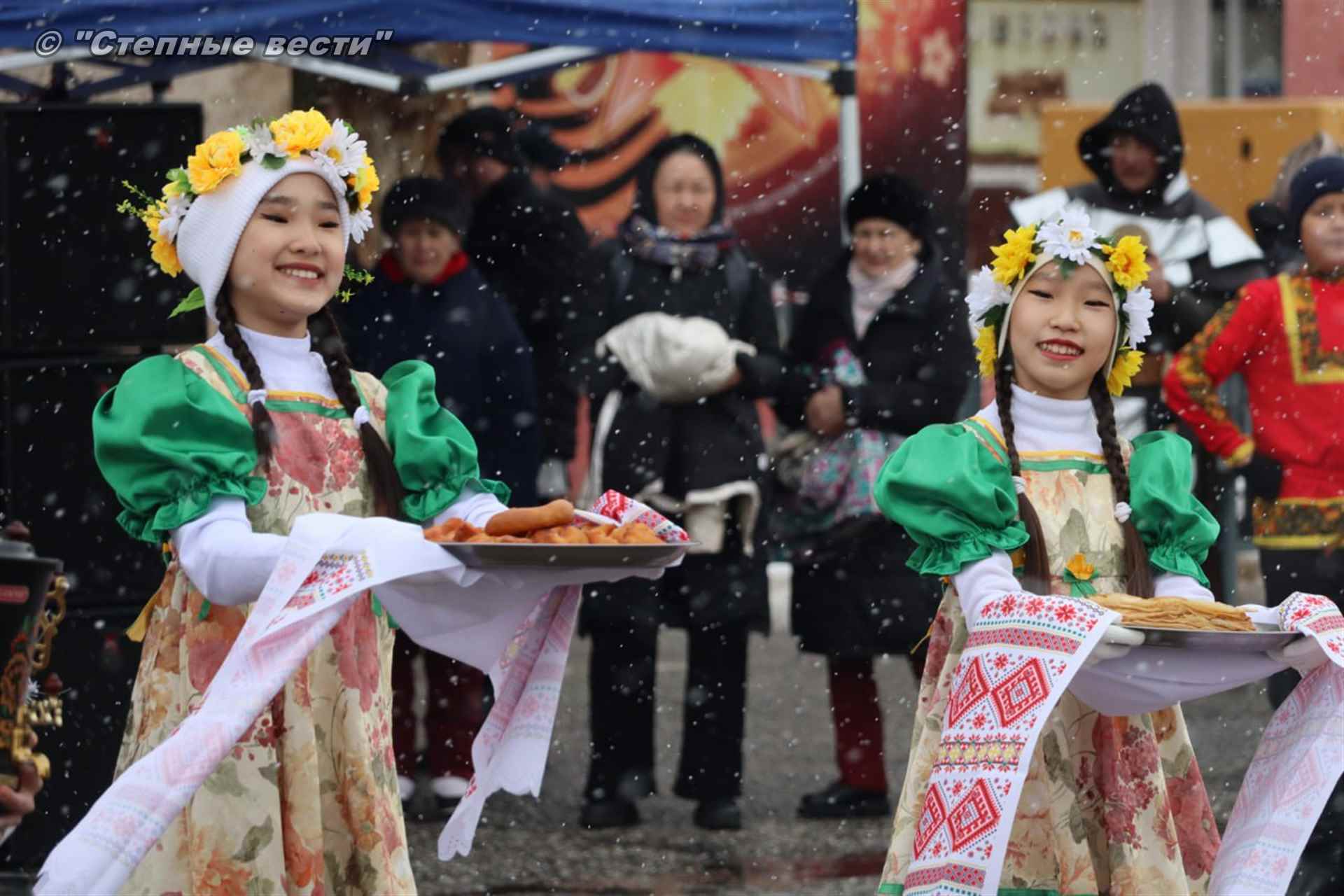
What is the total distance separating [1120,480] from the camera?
462cm

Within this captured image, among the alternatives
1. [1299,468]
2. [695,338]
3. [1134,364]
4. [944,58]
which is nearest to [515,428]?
[695,338]

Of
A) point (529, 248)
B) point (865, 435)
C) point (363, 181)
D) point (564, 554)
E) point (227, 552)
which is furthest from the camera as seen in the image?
point (529, 248)

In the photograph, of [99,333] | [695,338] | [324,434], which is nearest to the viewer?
[324,434]

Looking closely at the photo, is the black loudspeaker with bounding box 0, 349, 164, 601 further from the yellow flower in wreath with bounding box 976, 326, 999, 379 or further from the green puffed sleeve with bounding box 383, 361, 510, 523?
the yellow flower in wreath with bounding box 976, 326, 999, 379

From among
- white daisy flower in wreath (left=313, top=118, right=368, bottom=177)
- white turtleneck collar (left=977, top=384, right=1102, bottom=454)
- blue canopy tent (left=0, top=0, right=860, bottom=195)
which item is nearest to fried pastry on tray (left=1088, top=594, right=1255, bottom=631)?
white turtleneck collar (left=977, top=384, right=1102, bottom=454)

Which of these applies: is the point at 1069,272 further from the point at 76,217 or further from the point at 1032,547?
the point at 76,217

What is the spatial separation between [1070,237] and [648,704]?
9.15ft

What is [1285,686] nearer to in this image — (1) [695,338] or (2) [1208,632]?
(1) [695,338]

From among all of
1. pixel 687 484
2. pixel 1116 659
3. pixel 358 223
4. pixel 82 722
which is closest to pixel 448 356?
pixel 687 484

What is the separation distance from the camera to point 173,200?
4434 millimetres

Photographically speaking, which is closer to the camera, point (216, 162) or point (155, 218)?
point (216, 162)

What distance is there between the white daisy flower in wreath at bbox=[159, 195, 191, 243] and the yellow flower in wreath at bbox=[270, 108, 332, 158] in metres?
0.21

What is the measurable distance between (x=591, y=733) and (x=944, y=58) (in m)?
5.61

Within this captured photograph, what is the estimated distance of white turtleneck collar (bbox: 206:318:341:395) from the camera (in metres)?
4.34
